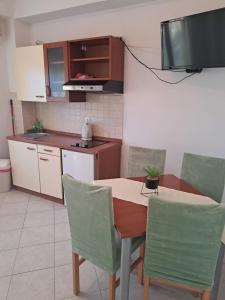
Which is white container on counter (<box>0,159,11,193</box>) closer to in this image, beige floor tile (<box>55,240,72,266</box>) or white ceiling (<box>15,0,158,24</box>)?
beige floor tile (<box>55,240,72,266</box>)

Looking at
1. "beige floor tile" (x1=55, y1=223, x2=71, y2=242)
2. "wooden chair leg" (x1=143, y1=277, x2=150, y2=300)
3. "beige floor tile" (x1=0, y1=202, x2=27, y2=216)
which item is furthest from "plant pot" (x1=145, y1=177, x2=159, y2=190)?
"beige floor tile" (x1=0, y1=202, x2=27, y2=216)

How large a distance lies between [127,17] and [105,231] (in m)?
2.45

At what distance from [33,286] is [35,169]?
169cm

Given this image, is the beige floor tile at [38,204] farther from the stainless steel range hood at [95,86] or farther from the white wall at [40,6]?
the white wall at [40,6]

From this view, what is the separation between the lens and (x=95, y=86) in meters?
2.66

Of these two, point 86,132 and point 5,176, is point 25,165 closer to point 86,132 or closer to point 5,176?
point 5,176

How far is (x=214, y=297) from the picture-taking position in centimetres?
172

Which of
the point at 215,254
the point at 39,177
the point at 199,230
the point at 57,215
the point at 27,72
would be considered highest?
the point at 27,72

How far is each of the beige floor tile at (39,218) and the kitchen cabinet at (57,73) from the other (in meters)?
1.46

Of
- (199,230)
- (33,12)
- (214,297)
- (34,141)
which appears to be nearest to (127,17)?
(33,12)

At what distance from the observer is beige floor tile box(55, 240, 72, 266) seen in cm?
215

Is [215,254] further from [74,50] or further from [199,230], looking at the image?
[74,50]

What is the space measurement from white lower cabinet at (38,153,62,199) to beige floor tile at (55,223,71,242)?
1.74 feet

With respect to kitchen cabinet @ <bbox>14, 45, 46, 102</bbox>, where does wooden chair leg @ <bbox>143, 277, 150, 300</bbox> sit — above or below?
below
